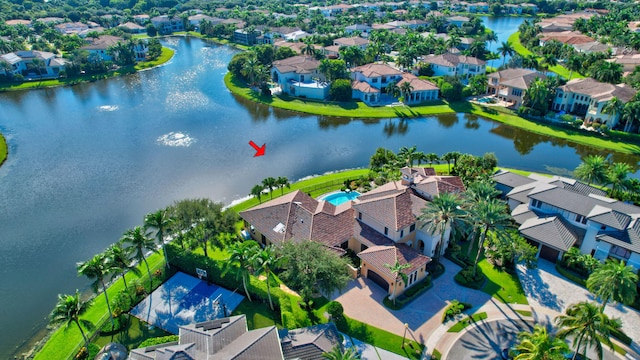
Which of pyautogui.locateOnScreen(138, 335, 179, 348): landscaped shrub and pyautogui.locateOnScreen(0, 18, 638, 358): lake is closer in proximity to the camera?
pyautogui.locateOnScreen(138, 335, 179, 348): landscaped shrub

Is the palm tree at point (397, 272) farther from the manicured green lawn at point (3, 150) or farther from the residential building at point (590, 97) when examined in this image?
the manicured green lawn at point (3, 150)

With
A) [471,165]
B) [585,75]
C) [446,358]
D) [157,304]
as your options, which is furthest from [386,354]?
[585,75]

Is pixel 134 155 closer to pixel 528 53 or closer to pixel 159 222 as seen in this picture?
pixel 159 222

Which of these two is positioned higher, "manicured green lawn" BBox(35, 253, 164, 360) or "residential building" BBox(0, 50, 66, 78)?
"residential building" BBox(0, 50, 66, 78)

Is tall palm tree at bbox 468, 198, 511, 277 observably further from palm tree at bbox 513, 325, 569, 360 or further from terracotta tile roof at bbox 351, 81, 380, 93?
terracotta tile roof at bbox 351, 81, 380, 93

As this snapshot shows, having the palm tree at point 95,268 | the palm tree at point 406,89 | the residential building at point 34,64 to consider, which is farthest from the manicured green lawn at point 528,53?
the residential building at point 34,64


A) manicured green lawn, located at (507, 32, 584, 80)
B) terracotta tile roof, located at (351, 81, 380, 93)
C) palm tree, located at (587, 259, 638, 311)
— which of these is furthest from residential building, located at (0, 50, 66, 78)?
manicured green lawn, located at (507, 32, 584, 80)

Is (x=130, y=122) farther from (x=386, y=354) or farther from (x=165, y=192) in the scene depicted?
(x=386, y=354)
